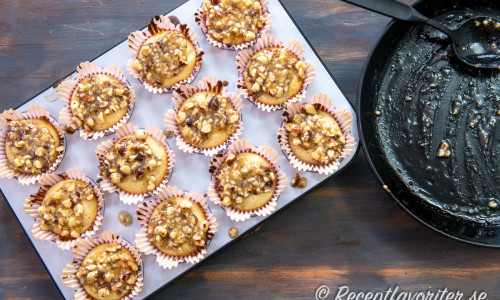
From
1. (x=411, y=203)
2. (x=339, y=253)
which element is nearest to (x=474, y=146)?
(x=411, y=203)

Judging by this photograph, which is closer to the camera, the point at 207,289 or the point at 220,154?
the point at 220,154

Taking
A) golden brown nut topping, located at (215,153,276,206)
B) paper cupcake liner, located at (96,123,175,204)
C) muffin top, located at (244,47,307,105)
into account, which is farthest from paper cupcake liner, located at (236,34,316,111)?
paper cupcake liner, located at (96,123,175,204)

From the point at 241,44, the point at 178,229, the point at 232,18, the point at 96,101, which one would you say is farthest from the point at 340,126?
the point at 96,101

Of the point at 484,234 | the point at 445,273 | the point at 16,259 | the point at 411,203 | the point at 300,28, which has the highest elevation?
the point at 300,28

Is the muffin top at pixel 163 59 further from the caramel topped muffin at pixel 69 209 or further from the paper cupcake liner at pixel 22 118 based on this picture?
the caramel topped muffin at pixel 69 209

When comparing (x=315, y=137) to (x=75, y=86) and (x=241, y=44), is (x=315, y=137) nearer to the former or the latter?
(x=241, y=44)

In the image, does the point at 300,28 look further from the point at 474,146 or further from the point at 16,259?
the point at 16,259

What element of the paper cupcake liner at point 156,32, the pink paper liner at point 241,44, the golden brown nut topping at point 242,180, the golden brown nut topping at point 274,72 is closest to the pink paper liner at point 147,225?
the golden brown nut topping at point 242,180
